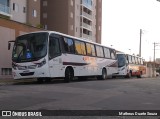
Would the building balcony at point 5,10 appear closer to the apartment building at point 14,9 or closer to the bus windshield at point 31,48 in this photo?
the apartment building at point 14,9

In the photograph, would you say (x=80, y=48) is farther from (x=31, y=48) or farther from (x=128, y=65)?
(x=128, y=65)

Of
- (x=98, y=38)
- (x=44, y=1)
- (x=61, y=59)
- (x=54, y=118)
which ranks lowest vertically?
(x=54, y=118)

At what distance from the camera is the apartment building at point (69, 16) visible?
73.2 m

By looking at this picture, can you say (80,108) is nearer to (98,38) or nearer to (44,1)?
(44,1)

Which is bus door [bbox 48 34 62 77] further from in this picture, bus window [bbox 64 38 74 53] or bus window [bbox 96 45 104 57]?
bus window [bbox 96 45 104 57]

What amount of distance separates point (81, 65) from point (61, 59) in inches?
155

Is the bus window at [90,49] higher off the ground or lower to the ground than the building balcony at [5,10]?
lower

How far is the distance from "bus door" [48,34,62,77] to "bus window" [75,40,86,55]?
11.0ft

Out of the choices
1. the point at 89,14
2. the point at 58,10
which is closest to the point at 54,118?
the point at 58,10

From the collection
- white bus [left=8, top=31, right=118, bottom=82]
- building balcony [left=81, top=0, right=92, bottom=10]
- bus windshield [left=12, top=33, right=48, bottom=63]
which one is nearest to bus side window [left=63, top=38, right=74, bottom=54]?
white bus [left=8, top=31, right=118, bottom=82]

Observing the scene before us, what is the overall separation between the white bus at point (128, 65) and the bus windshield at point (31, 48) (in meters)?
21.9

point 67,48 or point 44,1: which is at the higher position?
point 44,1

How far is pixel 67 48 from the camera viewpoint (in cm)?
2452

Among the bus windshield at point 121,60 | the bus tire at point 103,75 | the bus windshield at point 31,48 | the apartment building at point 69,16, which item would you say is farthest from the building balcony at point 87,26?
the bus windshield at point 31,48
